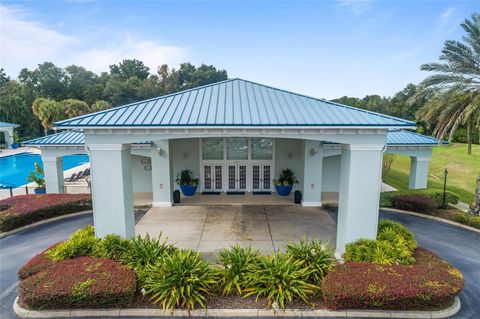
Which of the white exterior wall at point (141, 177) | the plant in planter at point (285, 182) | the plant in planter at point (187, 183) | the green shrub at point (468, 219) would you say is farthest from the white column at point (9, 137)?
the green shrub at point (468, 219)

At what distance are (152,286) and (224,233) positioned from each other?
15.2 ft

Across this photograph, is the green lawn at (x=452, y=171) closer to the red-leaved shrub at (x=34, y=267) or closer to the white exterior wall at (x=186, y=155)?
the white exterior wall at (x=186, y=155)

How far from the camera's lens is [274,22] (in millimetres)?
16672

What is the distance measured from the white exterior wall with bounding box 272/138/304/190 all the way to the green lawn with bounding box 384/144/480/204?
29.4ft

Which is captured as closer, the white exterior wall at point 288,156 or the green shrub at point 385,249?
the green shrub at point 385,249

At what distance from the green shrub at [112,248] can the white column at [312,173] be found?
30.8 feet

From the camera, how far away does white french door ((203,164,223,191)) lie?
57.9 feet

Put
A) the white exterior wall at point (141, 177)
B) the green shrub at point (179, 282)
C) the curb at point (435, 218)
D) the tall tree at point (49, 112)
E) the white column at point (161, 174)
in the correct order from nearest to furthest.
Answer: the green shrub at point (179, 282) → the curb at point (435, 218) → the white column at point (161, 174) → the white exterior wall at point (141, 177) → the tall tree at point (49, 112)

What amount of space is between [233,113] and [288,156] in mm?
8677

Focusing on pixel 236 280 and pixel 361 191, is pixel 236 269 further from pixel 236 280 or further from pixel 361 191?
pixel 361 191

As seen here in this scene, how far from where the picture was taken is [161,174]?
49.9 feet

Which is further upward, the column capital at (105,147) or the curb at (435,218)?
the column capital at (105,147)

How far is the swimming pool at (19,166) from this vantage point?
82.6ft

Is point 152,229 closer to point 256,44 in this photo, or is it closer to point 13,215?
point 13,215
